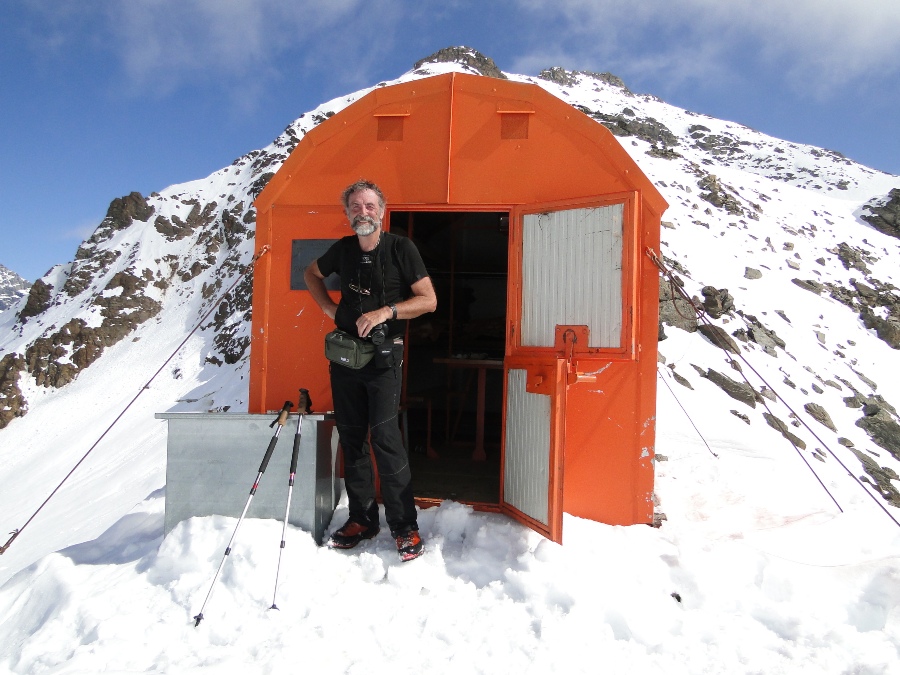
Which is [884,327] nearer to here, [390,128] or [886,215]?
[886,215]

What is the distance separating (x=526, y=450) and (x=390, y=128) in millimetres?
2674

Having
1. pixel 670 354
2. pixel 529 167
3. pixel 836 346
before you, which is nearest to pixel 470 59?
pixel 836 346

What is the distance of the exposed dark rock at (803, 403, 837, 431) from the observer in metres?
12.1

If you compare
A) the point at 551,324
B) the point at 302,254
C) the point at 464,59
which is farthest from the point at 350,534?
the point at 464,59

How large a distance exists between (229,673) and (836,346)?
66.7ft

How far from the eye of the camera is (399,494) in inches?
132

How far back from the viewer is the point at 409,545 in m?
3.29

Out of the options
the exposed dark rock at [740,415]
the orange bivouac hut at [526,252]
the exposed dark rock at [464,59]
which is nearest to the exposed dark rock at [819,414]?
the exposed dark rock at [740,415]

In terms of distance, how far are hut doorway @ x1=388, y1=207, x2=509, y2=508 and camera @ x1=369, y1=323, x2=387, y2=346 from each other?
3294 millimetres

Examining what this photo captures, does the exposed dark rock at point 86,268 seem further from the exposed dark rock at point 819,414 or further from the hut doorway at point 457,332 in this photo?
the exposed dark rock at point 819,414

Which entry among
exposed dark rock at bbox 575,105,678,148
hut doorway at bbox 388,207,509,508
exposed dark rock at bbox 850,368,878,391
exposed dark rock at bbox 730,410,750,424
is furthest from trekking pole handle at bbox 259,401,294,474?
exposed dark rock at bbox 575,105,678,148

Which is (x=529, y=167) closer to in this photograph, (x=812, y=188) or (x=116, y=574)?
(x=116, y=574)

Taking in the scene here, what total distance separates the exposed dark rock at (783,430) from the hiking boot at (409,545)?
8.41m

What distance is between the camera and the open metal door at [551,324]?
11.3 feet
